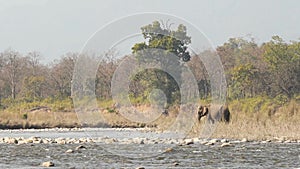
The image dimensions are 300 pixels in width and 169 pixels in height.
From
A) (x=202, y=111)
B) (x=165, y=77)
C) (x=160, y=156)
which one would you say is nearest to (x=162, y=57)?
(x=165, y=77)

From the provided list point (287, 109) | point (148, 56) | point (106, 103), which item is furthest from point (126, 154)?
point (148, 56)

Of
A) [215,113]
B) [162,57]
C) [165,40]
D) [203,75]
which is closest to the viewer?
[215,113]

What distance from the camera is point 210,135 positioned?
28.8 m

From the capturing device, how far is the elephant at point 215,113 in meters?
30.9

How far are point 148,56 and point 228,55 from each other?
53.3ft

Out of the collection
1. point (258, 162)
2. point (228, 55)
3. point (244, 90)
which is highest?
point (228, 55)

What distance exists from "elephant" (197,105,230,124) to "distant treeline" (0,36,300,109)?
4598 millimetres

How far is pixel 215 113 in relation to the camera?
3209 cm

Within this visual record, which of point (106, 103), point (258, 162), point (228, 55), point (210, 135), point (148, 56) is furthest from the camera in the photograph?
point (228, 55)

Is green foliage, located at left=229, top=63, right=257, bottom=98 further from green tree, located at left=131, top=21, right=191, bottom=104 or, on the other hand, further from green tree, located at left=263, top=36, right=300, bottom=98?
green tree, located at left=131, top=21, right=191, bottom=104

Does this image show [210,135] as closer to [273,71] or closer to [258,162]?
[258,162]

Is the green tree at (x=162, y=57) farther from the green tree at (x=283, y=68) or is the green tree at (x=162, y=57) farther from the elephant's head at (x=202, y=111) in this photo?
the elephant's head at (x=202, y=111)

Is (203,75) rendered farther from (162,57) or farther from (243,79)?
(243,79)

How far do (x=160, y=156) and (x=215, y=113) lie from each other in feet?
38.1
